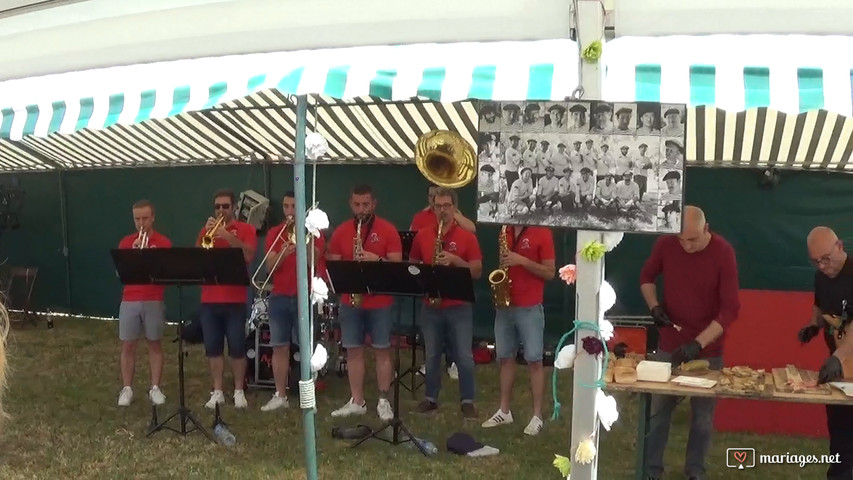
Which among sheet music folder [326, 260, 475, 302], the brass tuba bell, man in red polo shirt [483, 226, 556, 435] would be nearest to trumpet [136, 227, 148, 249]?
sheet music folder [326, 260, 475, 302]

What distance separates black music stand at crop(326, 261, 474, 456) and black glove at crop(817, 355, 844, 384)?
2.02 m

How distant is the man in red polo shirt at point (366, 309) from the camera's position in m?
5.84

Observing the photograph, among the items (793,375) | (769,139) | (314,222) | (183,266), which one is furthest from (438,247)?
(769,139)

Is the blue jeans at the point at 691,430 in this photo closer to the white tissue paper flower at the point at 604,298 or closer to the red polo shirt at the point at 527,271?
the red polo shirt at the point at 527,271

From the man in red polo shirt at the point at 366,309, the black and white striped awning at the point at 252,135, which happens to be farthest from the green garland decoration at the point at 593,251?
the black and white striped awning at the point at 252,135

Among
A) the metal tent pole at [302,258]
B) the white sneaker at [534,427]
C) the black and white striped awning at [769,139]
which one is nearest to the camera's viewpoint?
the metal tent pole at [302,258]

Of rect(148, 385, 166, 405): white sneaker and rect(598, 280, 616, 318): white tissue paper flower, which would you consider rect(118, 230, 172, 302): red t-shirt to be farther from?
rect(598, 280, 616, 318): white tissue paper flower

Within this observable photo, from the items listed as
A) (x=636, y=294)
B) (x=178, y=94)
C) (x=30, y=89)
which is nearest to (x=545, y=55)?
(x=178, y=94)

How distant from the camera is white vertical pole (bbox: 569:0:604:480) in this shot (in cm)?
267

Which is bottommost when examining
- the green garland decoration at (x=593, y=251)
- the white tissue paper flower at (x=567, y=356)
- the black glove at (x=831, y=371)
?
the black glove at (x=831, y=371)

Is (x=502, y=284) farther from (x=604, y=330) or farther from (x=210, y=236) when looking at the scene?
(x=604, y=330)

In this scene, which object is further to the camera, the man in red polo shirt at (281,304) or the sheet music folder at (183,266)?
the man in red polo shirt at (281,304)

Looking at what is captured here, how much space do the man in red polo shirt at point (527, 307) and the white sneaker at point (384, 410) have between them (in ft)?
2.45

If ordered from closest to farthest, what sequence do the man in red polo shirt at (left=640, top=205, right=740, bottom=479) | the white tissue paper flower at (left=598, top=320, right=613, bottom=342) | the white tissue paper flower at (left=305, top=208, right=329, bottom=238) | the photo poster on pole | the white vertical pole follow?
the photo poster on pole, the white vertical pole, the white tissue paper flower at (left=598, top=320, right=613, bottom=342), the white tissue paper flower at (left=305, top=208, right=329, bottom=238), the man in red polo shirt at (left=640, top=205, right=740, bottom=479)
